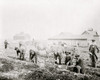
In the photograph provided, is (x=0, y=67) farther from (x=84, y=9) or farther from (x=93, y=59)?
(x=84, y=9)

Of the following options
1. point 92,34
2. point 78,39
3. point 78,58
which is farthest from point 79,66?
point 78,39

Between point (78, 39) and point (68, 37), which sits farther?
point (68, 37)

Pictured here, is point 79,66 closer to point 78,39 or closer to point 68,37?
point 78,39

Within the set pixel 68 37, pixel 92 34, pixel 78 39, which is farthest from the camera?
pixel 68 37

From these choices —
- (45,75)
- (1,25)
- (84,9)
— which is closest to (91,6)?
(84,9)

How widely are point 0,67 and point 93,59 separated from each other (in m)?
4.39

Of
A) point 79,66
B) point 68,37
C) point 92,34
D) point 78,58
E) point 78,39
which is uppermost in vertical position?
point 92,34

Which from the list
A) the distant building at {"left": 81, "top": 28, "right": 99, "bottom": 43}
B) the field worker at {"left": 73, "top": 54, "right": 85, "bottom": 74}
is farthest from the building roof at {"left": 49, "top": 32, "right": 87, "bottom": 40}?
the field worker at {"left": 73, "top": 54, "right": 85, "bottom": 74}

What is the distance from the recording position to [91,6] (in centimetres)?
637

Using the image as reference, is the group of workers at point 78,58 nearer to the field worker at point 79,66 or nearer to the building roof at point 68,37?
the field worker at point 79,66

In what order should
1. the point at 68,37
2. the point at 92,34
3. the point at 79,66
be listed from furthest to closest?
the point at 68,37 < the point at 92,34 < the point at 79,66

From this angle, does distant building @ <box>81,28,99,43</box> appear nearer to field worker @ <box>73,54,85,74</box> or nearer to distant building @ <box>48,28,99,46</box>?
distant building @ <box>48,28,99,46</box>

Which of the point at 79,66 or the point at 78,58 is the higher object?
the point at 78,58

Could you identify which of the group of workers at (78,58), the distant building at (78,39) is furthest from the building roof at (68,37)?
the group of workers at (78,58)
